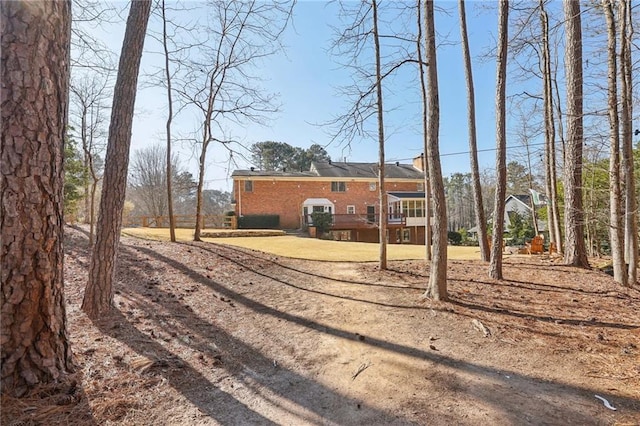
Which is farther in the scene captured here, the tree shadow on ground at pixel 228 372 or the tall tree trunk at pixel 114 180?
the tall tree trunk at pixel 114 180

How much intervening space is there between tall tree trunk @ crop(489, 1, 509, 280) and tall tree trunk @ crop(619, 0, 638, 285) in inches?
69.2

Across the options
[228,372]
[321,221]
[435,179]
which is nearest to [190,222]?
[321,221]

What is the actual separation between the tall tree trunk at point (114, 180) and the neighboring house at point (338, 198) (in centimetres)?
1815

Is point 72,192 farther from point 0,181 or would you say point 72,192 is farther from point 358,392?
point 358,392

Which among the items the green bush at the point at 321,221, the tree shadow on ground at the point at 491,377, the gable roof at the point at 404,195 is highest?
the gable roof at the point at 404,195

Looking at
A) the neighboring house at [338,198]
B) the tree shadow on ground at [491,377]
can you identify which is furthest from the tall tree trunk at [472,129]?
the neighboring house at [338,198]

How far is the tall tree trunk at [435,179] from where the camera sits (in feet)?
15.8

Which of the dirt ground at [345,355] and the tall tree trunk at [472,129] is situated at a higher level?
the tall tree trunk at [472,129]

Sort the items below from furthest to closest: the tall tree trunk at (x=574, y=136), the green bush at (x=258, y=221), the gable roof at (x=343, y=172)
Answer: the gable roof at (x=343, y=172)
the green bush at (x=258, y=221)
the tall tree trunk at (x=574, y=136)

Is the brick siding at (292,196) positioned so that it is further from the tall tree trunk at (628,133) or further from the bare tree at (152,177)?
the tall tree trunk at (628,133)

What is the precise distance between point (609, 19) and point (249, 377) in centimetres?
790

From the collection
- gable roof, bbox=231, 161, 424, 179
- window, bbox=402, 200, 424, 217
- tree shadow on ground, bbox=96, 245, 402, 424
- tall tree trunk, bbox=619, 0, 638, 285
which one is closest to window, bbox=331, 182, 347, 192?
gable roof, bbox=231, 161, 424, 179

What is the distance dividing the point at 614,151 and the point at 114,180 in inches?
316

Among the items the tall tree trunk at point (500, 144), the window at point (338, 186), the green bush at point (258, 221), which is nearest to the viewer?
the tall tree trunk at point (500, 144)
